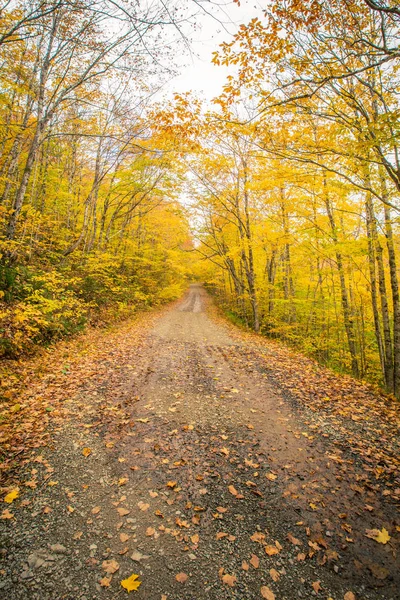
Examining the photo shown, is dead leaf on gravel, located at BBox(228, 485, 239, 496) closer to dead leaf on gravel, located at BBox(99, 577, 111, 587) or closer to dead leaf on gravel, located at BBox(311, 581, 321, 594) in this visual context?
dead leaf on gravel, located at BBox(311, 581, 321, 594)

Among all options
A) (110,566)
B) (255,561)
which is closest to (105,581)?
(110,566)

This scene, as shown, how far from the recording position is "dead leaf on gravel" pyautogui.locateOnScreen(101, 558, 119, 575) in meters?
2.34

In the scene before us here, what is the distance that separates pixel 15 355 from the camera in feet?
20.7

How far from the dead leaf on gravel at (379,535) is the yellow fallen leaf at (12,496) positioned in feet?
12.9

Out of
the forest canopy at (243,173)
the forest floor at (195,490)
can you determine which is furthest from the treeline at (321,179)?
the forest floor at (195,490)

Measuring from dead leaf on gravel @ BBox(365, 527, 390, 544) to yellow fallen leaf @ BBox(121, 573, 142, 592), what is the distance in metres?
2.40

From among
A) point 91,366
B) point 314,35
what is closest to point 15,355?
point 91,366

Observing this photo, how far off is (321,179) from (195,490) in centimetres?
1037

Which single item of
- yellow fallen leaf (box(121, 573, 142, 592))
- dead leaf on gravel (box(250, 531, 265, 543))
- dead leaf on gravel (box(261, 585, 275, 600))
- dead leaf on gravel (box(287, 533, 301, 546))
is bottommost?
dead leaf on gravel (box(287, 533, 301, 546))

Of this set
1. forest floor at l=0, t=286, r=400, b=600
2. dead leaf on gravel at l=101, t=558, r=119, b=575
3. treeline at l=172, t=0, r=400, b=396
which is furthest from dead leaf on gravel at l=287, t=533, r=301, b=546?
treeline at l=172, t=0, r=400, b=396

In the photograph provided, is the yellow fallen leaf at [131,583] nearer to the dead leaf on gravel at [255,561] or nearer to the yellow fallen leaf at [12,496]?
the dead leaf on gravel at [255,561]

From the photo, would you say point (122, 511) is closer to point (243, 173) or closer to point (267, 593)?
point (267, 593)

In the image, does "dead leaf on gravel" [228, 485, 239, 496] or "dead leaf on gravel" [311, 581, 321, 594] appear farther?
"dead leaf on gravel" [228, 485, 239, 496]

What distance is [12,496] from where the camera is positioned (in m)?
2.96
